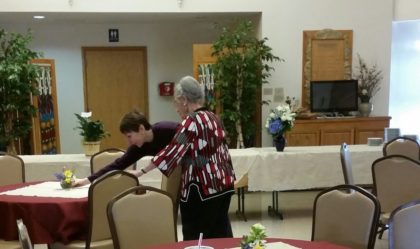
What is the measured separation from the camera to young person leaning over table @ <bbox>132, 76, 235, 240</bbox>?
Answer: 253 cm

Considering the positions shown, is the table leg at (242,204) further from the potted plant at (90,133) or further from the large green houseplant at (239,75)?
the potted plant at (90,133)

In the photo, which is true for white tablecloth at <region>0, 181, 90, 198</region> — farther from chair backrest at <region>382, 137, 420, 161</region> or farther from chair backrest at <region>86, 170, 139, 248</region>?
chair backrest at <region>382, 137, 420, 161</region>

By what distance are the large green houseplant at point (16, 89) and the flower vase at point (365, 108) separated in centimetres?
451

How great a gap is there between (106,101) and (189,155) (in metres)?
5.46

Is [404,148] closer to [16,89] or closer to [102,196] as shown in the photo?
[102,196]

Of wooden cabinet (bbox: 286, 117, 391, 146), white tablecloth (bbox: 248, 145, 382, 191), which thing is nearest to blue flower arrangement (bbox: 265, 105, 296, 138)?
white tablecloth (bbox: 248, 145, 382, 191)

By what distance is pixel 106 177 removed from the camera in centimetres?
290

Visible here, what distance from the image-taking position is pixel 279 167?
4.78 meters

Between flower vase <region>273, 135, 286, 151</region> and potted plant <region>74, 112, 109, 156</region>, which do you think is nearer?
potted plant <region>74, 112, 109, 156</region>

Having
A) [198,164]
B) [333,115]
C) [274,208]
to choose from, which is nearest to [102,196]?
[198,164]

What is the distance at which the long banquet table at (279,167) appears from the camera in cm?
467

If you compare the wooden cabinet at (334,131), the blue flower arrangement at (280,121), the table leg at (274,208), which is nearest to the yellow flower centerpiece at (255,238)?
the blue flower arrangement at (280,121)

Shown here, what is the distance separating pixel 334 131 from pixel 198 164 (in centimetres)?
392

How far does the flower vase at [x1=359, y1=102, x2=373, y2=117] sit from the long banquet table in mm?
1420
